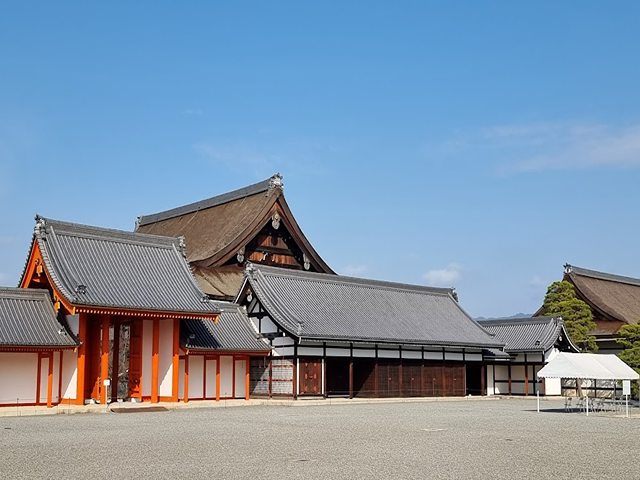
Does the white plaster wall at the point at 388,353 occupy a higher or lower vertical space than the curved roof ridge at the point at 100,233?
lower

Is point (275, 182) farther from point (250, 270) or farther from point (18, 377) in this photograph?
point (18, 377)

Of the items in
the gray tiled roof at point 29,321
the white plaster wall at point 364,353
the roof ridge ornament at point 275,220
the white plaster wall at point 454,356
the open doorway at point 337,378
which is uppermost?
the roof ridge ornament at point 275,220

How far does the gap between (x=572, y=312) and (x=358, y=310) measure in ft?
51.1

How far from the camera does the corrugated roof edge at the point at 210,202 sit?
137 ft

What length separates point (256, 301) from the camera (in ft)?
105

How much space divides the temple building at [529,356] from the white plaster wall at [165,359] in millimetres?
17939

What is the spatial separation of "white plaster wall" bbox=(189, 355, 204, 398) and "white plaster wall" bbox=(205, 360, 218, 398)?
10.3 inches

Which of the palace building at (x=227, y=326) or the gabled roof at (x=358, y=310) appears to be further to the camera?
the gabled roof at (x=358, y=310)

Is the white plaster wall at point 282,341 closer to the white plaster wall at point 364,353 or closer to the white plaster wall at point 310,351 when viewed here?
the white plaster wall at point 310,351

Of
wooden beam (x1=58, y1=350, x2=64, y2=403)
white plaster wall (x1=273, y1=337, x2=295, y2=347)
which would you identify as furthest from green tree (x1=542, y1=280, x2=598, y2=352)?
wooden beam (x1=58, y1=350, x2=64, y2=403)

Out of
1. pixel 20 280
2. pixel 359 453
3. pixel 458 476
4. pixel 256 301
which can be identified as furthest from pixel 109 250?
pixel 458 476

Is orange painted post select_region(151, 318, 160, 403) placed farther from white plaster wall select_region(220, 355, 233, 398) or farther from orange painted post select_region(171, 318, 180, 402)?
white plaster wall select_region(220, 355, 233, 398)

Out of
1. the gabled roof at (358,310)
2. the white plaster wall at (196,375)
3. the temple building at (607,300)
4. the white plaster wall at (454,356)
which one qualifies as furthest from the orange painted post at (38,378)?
the temple building at (607,300)

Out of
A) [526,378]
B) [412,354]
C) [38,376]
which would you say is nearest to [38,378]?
[38,376]
